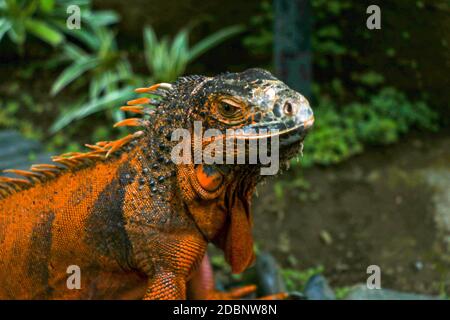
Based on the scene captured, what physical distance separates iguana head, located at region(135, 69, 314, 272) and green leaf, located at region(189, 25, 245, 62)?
441 cm

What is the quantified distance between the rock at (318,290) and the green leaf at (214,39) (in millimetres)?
4072

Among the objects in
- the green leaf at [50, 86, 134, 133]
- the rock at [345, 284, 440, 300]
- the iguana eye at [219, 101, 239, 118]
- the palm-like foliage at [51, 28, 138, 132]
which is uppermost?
the palm-like foliage at [51, 28, 138, 132]

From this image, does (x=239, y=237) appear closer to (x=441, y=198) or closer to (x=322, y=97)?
(x=441, y=198)

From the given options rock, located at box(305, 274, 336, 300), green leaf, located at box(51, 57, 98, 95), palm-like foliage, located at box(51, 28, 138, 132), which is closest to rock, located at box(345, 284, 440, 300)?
rock, located at box(305, 274, 336, 300)

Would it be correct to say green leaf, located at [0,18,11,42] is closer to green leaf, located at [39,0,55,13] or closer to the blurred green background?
the blurred green background

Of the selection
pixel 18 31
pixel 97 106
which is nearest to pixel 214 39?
pixel 97 106

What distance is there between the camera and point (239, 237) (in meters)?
4.54

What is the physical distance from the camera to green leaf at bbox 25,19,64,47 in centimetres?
→ 852

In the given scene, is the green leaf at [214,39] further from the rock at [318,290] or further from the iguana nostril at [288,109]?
the iguana nostril at [288,109]

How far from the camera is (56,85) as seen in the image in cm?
866

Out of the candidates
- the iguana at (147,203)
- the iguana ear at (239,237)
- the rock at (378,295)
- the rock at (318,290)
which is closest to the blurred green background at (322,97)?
the rock at (318,290)

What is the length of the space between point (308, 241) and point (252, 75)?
335 cm
